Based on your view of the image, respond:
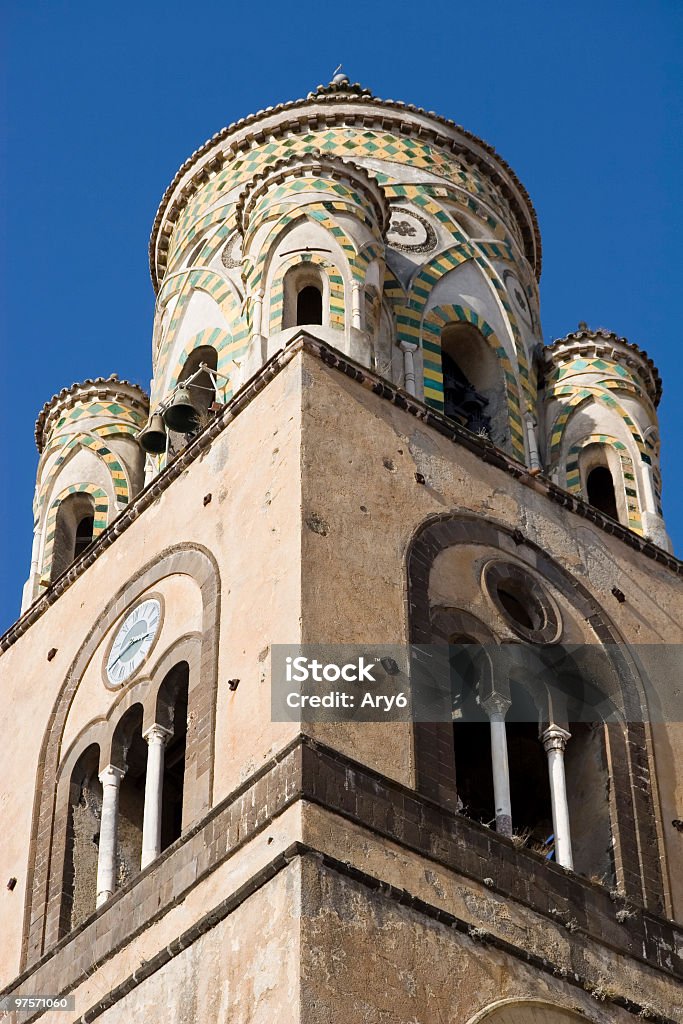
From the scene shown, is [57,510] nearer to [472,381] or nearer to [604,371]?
[472,381]

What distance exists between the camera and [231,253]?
75.8 ft

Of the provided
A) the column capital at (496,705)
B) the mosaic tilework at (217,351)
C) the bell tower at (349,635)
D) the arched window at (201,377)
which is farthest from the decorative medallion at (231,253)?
the column capital at (496,705)

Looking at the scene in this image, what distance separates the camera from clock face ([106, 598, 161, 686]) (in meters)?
18.9

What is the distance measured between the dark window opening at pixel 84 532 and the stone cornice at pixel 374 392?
1.98m

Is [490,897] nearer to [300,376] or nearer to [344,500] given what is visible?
[344,500]

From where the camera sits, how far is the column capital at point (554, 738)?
59.1 ft

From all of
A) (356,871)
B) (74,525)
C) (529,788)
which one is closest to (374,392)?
(529,788)

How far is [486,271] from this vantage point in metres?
23.0

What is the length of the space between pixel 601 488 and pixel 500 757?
5.39 meters

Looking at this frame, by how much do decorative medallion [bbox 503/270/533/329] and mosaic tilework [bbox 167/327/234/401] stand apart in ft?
9.75

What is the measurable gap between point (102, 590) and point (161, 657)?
5.28 ft

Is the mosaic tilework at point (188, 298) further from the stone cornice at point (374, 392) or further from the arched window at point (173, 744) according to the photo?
the arched window at point (173, 744)

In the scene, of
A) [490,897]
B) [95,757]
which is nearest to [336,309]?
[95,757]

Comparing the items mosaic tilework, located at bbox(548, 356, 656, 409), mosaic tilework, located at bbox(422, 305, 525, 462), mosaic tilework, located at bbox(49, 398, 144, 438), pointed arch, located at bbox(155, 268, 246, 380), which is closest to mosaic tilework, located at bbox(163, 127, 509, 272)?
pointed arch, located at bbox(155, 268, 246, 380)
